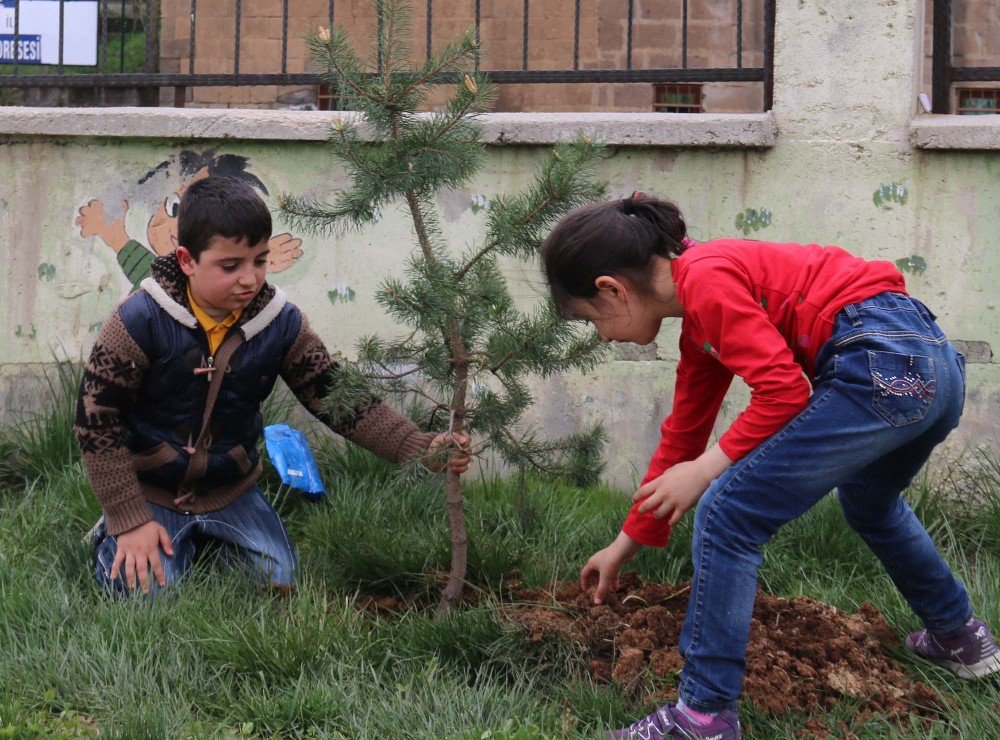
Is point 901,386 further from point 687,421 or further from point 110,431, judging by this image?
point 110,431

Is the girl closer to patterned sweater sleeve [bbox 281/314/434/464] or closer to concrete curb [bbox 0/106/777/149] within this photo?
patterned sweater sleeve [bbox 281/314/434/464]

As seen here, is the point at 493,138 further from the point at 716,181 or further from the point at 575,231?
the point at 575,231

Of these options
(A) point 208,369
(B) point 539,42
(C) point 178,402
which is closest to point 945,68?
(A) point 208,369

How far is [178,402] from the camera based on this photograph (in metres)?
3.24

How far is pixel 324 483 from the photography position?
382cm

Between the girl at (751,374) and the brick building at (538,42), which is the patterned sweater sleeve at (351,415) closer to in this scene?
the girl at (751,374)

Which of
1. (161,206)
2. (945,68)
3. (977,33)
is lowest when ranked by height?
(161,206)

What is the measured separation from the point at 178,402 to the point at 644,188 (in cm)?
186

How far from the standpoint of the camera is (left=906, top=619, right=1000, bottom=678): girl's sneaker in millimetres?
2611

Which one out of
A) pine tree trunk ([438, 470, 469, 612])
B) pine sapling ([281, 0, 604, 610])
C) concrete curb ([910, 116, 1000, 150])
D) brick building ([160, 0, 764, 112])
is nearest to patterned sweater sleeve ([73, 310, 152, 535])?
pine sapling ([281, 0, 604, 610])

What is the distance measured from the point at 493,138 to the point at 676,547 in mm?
1716

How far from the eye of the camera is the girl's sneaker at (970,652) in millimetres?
2611

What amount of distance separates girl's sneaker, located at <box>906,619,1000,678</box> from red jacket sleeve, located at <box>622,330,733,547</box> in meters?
0.70

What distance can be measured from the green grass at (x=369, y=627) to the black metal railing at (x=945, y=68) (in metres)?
1.50
